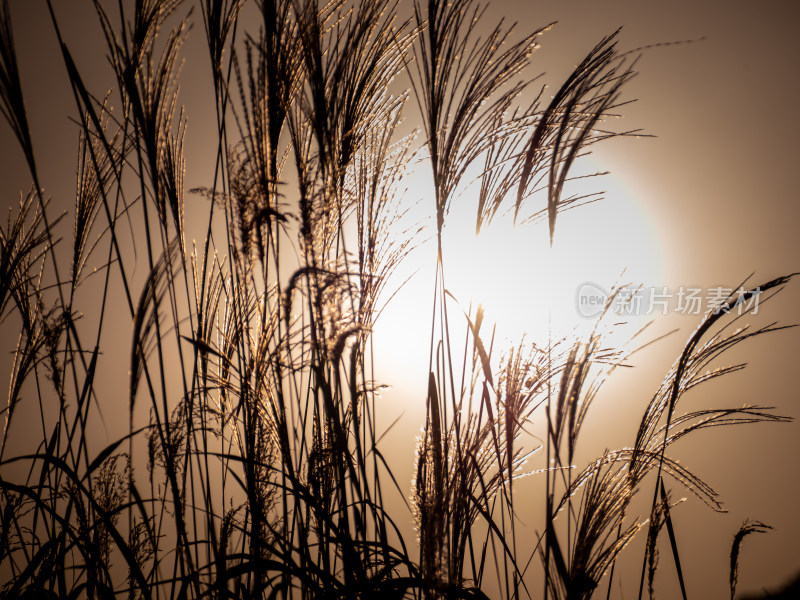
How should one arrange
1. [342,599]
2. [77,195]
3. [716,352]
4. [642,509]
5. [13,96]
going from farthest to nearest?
[642,509]
[77,195]
[716,352]
[342,599]
[13,96]

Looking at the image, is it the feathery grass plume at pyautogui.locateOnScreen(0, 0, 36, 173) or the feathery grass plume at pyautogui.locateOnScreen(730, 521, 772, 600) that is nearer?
the feathery grass plume at pyautogui.locateOnScreen(0, 0, 36, 173)

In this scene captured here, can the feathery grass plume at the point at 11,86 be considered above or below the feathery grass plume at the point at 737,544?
above

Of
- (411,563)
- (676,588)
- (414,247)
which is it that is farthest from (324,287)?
(676,588)

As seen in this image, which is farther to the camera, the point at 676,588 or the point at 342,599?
the point at 676,588

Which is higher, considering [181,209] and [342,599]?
[181,209]

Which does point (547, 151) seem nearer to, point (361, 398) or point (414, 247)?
point (414, 247)

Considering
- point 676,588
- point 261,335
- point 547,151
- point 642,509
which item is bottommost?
point 676,588

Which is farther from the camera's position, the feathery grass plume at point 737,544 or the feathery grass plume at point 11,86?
the feathery grass plume at point 737,544

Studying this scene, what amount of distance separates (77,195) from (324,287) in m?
0.72

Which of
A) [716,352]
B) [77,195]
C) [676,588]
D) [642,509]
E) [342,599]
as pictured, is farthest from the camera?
[642,509]

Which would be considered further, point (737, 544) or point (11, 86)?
point (737, 544)

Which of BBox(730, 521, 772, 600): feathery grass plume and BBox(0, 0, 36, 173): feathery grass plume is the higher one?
BBox(0, 0, 36, 173): feathery grass plume

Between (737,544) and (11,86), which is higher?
(11,86)

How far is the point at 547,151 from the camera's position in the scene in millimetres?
1049
